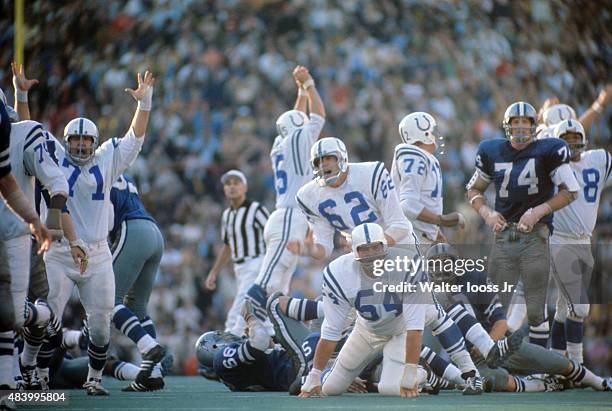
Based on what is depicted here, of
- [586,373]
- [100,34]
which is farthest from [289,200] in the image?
[100,34]

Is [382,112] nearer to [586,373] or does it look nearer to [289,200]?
[289,200]

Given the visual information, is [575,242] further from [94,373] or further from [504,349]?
[94,373]

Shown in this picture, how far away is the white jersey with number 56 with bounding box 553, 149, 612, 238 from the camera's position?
9.45 metres

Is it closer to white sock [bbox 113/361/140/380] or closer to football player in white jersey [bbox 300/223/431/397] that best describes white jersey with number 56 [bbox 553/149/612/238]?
football player in white jersey [bbox 300/223/431/397]

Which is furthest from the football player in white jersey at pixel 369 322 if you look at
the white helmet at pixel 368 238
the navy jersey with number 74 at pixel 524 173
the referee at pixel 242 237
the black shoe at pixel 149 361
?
the referee at pixel 242 237

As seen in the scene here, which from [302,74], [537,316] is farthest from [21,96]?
[537,316]

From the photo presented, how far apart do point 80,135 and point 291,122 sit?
122 inches

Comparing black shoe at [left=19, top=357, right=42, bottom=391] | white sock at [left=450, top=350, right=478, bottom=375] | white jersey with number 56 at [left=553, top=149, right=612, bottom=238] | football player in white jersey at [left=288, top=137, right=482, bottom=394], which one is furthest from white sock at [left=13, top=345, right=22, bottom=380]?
white jersey with number 56 at [left=553, top=149, right=612, bottom=238]

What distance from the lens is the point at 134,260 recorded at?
29.4 ft

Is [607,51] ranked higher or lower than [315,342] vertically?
higher

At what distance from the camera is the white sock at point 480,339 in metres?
8.17

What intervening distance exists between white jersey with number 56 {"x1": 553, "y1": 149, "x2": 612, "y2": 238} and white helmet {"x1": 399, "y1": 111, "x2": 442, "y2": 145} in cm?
117

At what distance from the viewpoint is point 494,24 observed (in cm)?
1517

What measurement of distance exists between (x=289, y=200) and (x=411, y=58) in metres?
5.06
